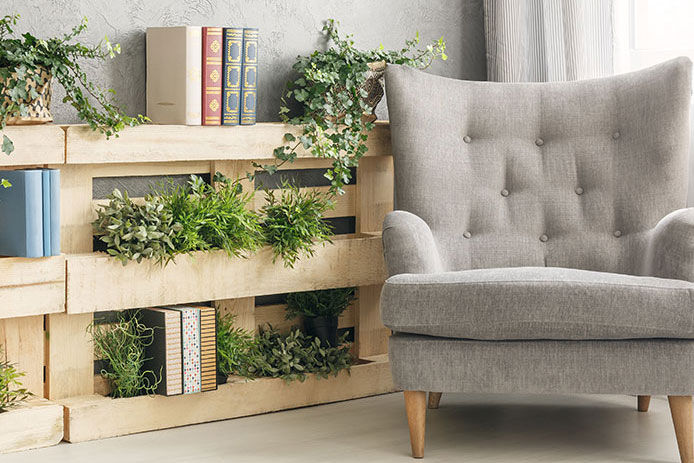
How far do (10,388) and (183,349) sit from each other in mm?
449

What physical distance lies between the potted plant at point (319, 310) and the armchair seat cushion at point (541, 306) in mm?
697

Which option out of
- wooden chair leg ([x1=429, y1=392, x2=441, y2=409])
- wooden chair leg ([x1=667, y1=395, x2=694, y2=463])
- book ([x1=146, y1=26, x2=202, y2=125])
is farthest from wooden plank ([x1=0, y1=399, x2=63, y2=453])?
wooden chair leg ([x1=667, y1=395, x2=694, y2=463])

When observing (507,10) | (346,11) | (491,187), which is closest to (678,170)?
(491,187)

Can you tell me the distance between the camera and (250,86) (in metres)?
2.66

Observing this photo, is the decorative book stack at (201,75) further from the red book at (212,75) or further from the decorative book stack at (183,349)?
the decorative book stack at (183,349)

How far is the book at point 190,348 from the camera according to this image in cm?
Result: 252

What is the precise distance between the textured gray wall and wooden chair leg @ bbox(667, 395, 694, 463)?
1440 mm

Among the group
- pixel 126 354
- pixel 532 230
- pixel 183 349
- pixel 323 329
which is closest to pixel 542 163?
pixel 532 230

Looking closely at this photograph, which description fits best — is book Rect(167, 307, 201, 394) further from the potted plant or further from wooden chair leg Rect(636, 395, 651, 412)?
A: wooden chair leg Rect(636, 395, 651, 412)

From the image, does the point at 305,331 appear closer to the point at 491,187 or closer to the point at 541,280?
the point at 491,187

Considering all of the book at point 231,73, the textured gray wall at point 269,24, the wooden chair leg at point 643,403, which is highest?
the textured gray wall at point 269,24

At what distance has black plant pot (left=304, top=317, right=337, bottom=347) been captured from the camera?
2916 mm

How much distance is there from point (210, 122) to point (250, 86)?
0.55 ft

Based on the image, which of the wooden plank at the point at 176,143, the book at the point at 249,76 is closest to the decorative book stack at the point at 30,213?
the wooden plank at the point at 176,143
